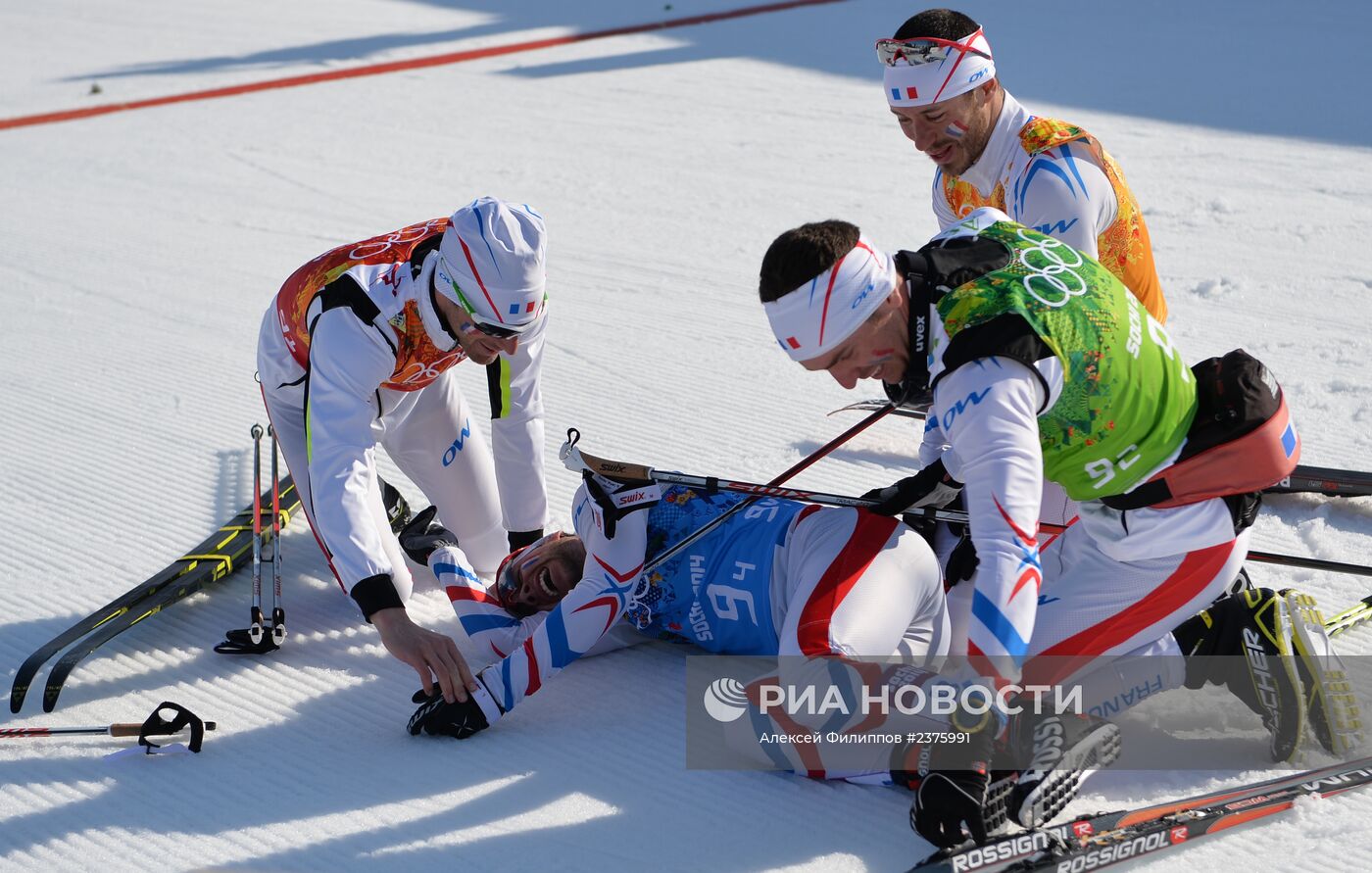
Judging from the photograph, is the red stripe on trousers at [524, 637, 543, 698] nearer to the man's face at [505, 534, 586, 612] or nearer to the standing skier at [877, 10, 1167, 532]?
the man's face at [505, 534, 586, 612]

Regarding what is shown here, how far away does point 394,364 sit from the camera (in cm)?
328

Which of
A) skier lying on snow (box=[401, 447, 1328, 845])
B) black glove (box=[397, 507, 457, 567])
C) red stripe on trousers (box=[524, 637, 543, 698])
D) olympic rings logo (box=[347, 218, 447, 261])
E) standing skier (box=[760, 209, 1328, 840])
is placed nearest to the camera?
standing skier (box=[760, 209, 1328, 840])

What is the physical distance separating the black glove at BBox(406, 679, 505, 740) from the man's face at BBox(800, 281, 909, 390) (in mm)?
1222

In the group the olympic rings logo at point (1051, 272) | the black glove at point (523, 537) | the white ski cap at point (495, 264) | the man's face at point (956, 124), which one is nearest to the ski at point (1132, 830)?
the olympic rings logo at point (1051, 272)

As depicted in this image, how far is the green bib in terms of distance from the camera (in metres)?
2.38

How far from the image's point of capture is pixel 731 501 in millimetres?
3328

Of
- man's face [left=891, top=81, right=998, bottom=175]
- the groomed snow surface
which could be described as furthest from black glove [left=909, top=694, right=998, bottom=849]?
man's face [left=891, top=81, right=998, bottom=175]

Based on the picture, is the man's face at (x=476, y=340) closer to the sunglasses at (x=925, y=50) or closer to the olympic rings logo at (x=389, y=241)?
the olympic rings logo at (x=389, y=241)

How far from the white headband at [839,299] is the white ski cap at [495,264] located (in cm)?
85

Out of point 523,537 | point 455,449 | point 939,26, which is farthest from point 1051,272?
point 455,449

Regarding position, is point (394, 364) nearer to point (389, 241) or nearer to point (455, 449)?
point (389, 241)

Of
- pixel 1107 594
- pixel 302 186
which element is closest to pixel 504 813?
pixel 1107 594

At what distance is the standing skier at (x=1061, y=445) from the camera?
7.39ft

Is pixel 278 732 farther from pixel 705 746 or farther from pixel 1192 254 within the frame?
pixel 1192 254
